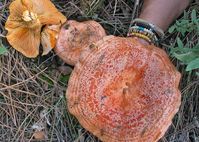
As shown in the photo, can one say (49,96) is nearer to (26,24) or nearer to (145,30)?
(26,24)

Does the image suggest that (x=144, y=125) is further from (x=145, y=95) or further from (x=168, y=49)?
(x=168, y=49)

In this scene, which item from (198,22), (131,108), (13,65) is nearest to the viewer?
(131,108)

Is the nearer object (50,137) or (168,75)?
(168,75)

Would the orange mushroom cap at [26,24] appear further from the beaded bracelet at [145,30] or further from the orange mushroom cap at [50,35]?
the beaded bracelet at [145,30]

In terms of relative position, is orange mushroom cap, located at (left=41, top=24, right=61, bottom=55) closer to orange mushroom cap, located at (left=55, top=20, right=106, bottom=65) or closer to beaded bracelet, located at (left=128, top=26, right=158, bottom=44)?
orange mushroom cap, located at (left=55, top=20, right=106, bottom=65)

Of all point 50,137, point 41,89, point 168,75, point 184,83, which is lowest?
point 50,137


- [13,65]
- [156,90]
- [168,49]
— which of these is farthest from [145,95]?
[13,65]

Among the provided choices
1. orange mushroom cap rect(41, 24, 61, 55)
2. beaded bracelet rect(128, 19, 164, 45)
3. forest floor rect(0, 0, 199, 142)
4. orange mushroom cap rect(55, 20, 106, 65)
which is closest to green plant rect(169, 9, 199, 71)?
forest floor rect(0, 0, 199, 142)
